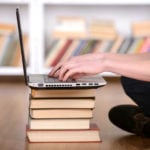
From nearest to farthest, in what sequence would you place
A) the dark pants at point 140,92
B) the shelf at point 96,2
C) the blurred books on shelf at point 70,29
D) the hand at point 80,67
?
the hand at point 80,67 < the dark pants at point 140,92 < the shelf at point 96,2 < the blurred books on shelf at point 70,29

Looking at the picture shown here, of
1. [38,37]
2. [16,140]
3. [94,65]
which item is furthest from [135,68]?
[38,37]

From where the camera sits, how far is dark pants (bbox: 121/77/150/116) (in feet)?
5.32

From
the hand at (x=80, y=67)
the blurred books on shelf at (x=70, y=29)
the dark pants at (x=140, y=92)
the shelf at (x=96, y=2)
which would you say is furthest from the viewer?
the blurred books on shelf at (x=70, y=29)

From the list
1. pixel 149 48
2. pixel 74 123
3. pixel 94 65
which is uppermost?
pixel 94 65

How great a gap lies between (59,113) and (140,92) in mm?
313

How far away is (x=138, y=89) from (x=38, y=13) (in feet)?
4.98

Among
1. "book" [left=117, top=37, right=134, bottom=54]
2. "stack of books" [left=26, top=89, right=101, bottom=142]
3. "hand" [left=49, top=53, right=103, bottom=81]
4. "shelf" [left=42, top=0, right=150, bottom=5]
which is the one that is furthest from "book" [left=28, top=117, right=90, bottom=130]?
"book" [left=117, top=37, right=134, bottom=54]

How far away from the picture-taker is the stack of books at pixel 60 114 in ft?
4.91

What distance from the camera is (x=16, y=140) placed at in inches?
62.7

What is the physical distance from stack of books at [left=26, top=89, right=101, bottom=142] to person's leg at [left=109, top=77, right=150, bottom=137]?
18 centimetres

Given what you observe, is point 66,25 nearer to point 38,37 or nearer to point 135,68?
point 38,37

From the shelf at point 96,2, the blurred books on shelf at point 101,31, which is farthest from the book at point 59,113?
the blurred books on shelf at point 101,31

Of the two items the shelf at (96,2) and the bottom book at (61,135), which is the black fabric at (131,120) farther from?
the shelf at (96,2)

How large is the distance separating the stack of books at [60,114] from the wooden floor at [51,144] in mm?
34
